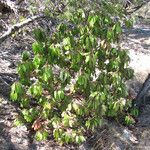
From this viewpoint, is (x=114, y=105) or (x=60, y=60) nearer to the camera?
(x=60, y=60)

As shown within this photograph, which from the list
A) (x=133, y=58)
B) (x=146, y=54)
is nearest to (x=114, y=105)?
(x=133, y=58)

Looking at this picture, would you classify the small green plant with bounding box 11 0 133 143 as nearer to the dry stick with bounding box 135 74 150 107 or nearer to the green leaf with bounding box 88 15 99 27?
the green leaf with bounding box 88 15 99 27

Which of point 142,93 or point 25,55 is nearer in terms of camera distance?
point 25,55

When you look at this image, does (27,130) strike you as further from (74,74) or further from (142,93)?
(142,93)

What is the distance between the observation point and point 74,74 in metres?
8.34

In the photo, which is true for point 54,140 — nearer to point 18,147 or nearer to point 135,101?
point 18,147

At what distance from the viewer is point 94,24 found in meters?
7.09

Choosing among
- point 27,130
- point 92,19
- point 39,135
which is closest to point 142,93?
point 27,130

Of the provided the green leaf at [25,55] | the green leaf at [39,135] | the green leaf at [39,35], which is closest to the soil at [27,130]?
the green leaf at [39,135]

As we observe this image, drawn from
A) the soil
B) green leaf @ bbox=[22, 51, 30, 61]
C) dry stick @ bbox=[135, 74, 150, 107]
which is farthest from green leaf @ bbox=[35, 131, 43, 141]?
dry stick @ bbox=[135, 74, 150, 107]

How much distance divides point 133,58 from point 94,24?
9475mm

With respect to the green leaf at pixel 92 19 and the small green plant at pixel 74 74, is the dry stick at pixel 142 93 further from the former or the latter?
the green leaf at pixel 92 19

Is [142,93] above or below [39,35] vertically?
below

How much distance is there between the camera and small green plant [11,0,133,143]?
7.11 m
